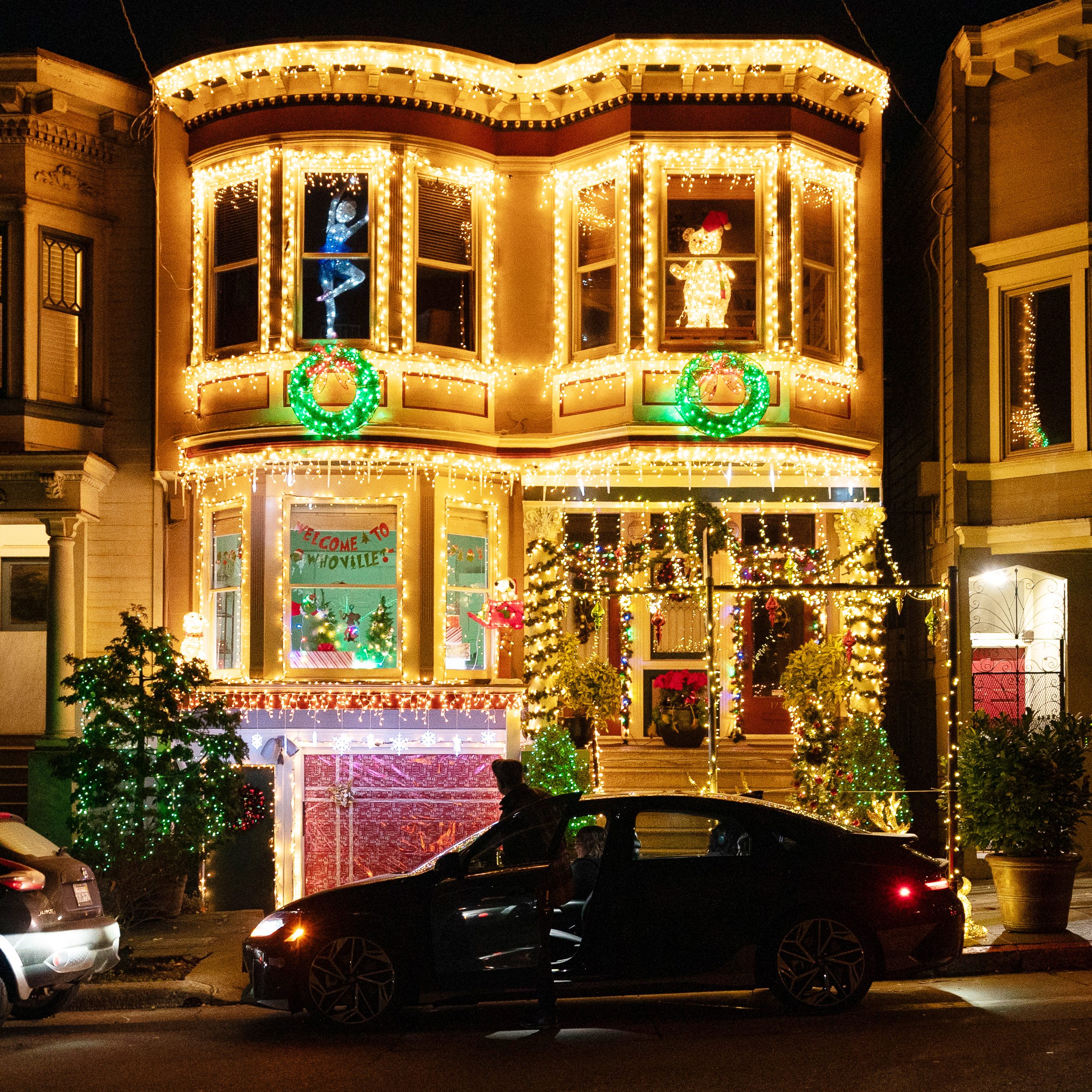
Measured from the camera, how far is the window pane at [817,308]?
16.3 meters

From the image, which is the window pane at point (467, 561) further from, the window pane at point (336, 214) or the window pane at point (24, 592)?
the window pane at point (24, 592)

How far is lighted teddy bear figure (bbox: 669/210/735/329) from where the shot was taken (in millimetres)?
15734

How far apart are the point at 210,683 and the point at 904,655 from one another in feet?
29.0

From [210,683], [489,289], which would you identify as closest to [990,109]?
[489,289]

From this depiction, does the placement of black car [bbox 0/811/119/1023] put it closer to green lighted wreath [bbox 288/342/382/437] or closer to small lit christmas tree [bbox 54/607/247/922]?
small lit christmas tree [bbox 54/607/247/922]

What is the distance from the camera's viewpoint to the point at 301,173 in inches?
624

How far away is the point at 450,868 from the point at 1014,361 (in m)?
9.46

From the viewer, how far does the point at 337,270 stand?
15883 mm

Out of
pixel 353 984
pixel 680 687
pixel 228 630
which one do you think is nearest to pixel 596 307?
pixel 680 687

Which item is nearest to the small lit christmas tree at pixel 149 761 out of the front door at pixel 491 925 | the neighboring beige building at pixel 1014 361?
the front door at pixel 491 925

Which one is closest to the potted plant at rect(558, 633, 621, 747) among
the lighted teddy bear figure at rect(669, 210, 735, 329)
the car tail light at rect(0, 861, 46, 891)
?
the lighted teddy bear figure at rect(669, 210, 735, 329)

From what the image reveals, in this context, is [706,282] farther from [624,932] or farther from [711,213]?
[624,932]

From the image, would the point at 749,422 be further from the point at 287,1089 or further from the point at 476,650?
the point at 287,1089

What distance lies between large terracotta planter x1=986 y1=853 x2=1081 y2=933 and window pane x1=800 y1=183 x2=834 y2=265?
283 inches
